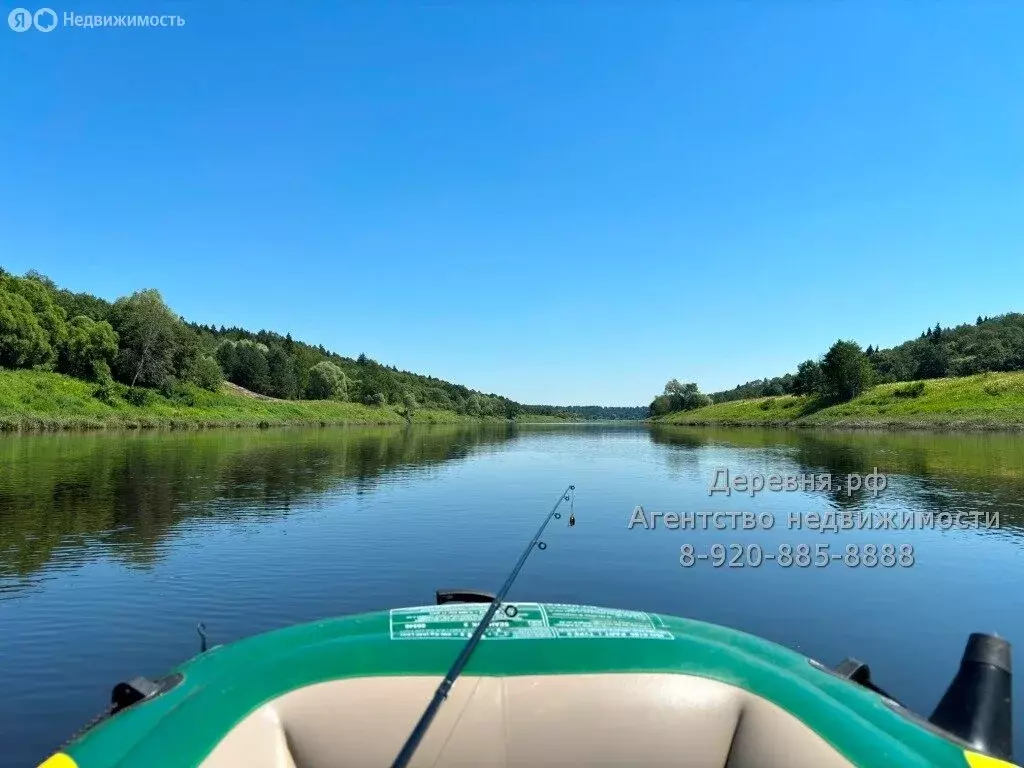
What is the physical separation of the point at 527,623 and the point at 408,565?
9846 millimetres

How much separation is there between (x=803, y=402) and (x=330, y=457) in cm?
10870

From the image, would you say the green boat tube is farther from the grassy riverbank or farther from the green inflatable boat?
the grassy riverbank

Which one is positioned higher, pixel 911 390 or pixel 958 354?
pixel 958 354

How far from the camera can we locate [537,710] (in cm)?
385

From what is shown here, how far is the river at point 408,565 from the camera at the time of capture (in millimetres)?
8859

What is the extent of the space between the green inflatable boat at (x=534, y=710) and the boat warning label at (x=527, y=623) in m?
0.08

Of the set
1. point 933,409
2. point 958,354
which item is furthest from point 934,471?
point 958,354

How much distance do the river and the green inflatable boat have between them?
384cm

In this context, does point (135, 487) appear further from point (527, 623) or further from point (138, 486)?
point (527, 623)

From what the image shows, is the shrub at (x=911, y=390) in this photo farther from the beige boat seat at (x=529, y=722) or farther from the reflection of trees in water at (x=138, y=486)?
the beige boat seat at (x=529, y=722)

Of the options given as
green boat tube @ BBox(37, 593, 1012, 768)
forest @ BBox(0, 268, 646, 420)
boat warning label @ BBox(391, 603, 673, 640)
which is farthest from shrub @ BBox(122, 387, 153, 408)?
green boat tube @ BBox(37, 593, 1012, 768)

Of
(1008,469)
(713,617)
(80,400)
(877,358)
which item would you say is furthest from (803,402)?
(713,617)

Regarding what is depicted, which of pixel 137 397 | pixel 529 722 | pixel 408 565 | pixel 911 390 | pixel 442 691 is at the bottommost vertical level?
pixel 408 565

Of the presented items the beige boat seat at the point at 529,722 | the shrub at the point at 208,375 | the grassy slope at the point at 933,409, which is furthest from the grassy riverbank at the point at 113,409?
the grassy slope at the point at 933,409
